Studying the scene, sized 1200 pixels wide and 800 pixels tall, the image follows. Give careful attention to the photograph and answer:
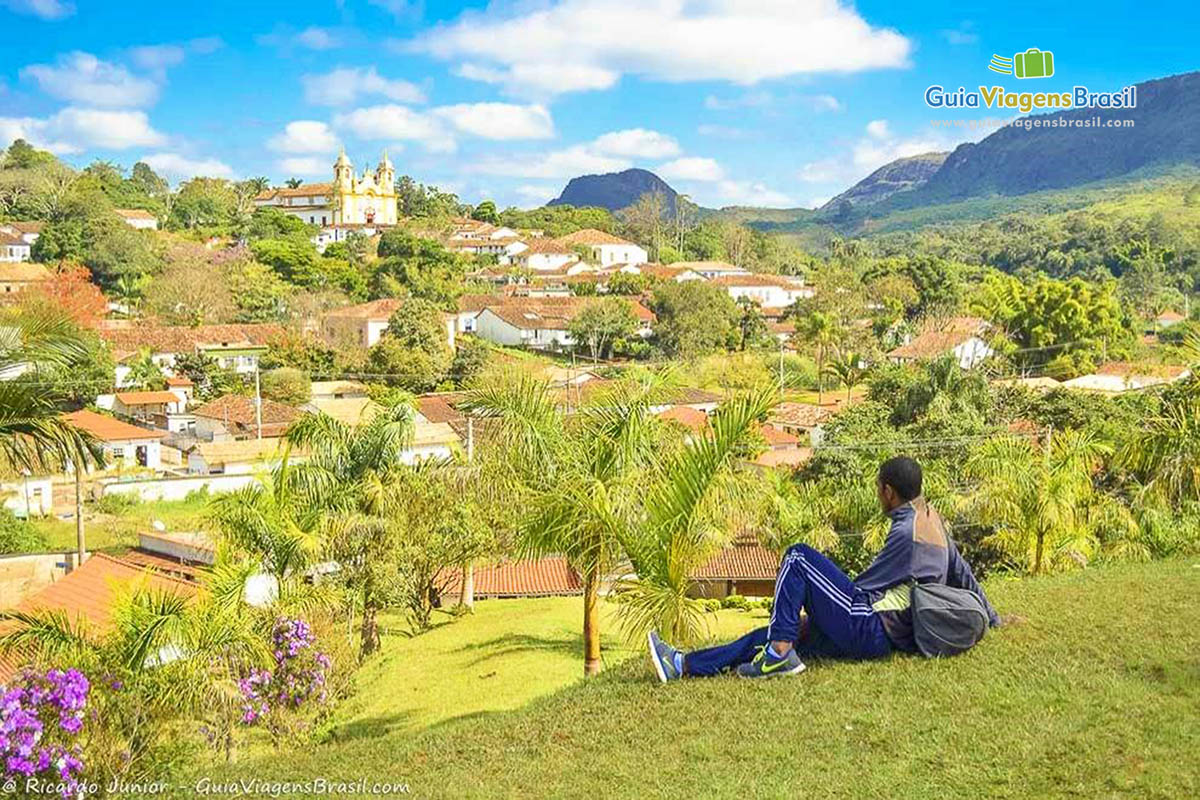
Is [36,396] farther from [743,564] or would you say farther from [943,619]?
[743,564]

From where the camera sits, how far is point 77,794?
5535 millimetres

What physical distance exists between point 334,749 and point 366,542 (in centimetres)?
679

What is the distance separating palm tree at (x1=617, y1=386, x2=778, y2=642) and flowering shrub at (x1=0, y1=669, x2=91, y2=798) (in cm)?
345

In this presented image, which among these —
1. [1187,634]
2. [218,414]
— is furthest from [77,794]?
[218,414]

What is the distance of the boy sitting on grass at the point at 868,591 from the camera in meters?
5.55

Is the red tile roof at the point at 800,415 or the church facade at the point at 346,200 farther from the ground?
the church facade at the point at 346,200

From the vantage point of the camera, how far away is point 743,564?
20375mm

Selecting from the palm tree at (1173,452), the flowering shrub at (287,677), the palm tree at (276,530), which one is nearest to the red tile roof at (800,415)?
the palm tree at (1173,452)

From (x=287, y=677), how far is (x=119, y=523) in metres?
19.9

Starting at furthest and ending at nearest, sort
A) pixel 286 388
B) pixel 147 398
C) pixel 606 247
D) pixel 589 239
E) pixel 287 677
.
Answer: pixel 589 239 < pixel 606 247 < pixel 286 388 < pixel 147 398 < pixel 287 677

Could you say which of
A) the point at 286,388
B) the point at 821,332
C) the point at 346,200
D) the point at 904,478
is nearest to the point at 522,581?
the point at 904,478

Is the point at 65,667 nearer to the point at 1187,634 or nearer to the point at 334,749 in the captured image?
the point at 334,749

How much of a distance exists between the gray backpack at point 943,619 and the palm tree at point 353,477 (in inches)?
311

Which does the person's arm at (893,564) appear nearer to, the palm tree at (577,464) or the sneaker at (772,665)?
the sneaker at (772,665)
